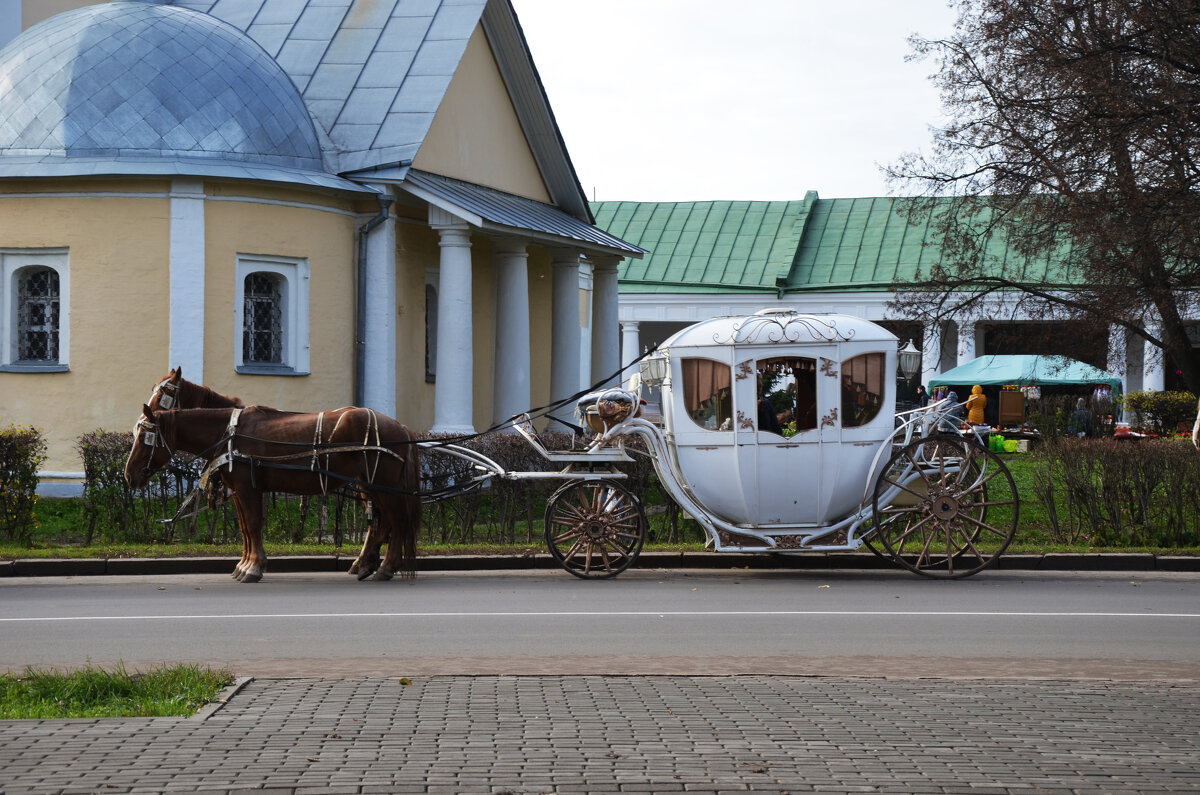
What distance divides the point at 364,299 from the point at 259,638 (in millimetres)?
14079

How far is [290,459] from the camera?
13812mm

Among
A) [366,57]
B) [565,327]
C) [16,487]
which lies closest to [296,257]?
[366,57]

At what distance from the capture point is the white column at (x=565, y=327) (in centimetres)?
2852

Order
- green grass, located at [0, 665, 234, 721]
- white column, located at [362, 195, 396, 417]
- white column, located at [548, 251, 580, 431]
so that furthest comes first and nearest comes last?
white column, located at [548, 251, 580, 431] < white column, located at [362, 195, 396, 417] < green grass, located at [0, 665, 234, 721]

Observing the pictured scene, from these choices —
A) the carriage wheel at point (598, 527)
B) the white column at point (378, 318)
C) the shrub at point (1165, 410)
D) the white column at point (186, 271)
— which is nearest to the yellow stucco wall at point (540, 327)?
the white column at point (378, 318)

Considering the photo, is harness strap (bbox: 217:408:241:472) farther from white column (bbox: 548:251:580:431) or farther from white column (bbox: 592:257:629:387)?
white column (bbox: 592:257:629:387)

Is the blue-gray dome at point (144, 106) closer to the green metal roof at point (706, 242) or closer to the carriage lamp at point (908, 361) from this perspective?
the carriage lamp at point (908, 361)

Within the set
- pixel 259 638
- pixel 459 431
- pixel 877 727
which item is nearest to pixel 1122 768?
pixel 877 727

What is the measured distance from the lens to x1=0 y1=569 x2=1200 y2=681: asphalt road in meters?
9.01

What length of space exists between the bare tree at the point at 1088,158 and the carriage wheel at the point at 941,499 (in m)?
9.60

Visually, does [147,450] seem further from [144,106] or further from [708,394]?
[144,106]

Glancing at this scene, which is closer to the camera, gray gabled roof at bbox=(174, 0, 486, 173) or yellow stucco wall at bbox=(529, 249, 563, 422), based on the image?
gray gabled roof at bbox=(174, 0, 486, 173)

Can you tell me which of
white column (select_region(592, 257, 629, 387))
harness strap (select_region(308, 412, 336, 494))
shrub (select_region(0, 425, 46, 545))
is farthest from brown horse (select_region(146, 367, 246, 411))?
white column (select_region(592, 257, 629, 387))

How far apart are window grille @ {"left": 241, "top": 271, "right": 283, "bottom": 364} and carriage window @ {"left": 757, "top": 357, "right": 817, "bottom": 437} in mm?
11582
